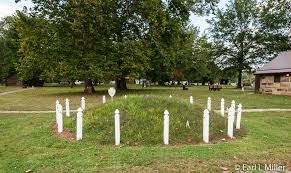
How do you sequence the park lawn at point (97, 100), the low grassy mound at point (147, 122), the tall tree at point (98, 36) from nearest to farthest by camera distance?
the low grassy mound at point (147, 122) < the park lawn at point (97, 100) < the tall tree at point (98, 36)

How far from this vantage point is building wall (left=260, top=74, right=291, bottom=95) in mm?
41812

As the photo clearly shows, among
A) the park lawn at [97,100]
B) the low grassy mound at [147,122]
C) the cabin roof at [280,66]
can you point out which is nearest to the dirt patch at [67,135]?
the low grassy mound at [147,122]

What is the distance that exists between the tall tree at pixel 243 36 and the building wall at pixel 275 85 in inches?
800

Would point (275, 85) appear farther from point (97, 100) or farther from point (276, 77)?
point (97, 100)

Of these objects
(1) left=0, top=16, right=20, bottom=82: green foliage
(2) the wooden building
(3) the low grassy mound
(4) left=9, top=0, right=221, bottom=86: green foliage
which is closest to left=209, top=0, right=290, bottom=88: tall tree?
(2) the wooden building

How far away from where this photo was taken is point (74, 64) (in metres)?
37.2

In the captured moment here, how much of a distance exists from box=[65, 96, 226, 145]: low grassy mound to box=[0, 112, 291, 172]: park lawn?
594 millimetres

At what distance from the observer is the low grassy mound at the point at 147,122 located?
10.9 meters

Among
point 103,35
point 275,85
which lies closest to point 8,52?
point 103,35

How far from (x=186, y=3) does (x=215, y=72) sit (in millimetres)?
31541

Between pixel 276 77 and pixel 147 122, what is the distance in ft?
118

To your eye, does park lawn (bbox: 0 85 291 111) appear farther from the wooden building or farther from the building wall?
the wooden building

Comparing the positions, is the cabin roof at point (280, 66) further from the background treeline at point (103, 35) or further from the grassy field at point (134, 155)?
the grassy field at point (134, 155)

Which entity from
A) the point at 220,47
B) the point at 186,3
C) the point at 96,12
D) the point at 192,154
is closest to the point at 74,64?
the point at 96,12
